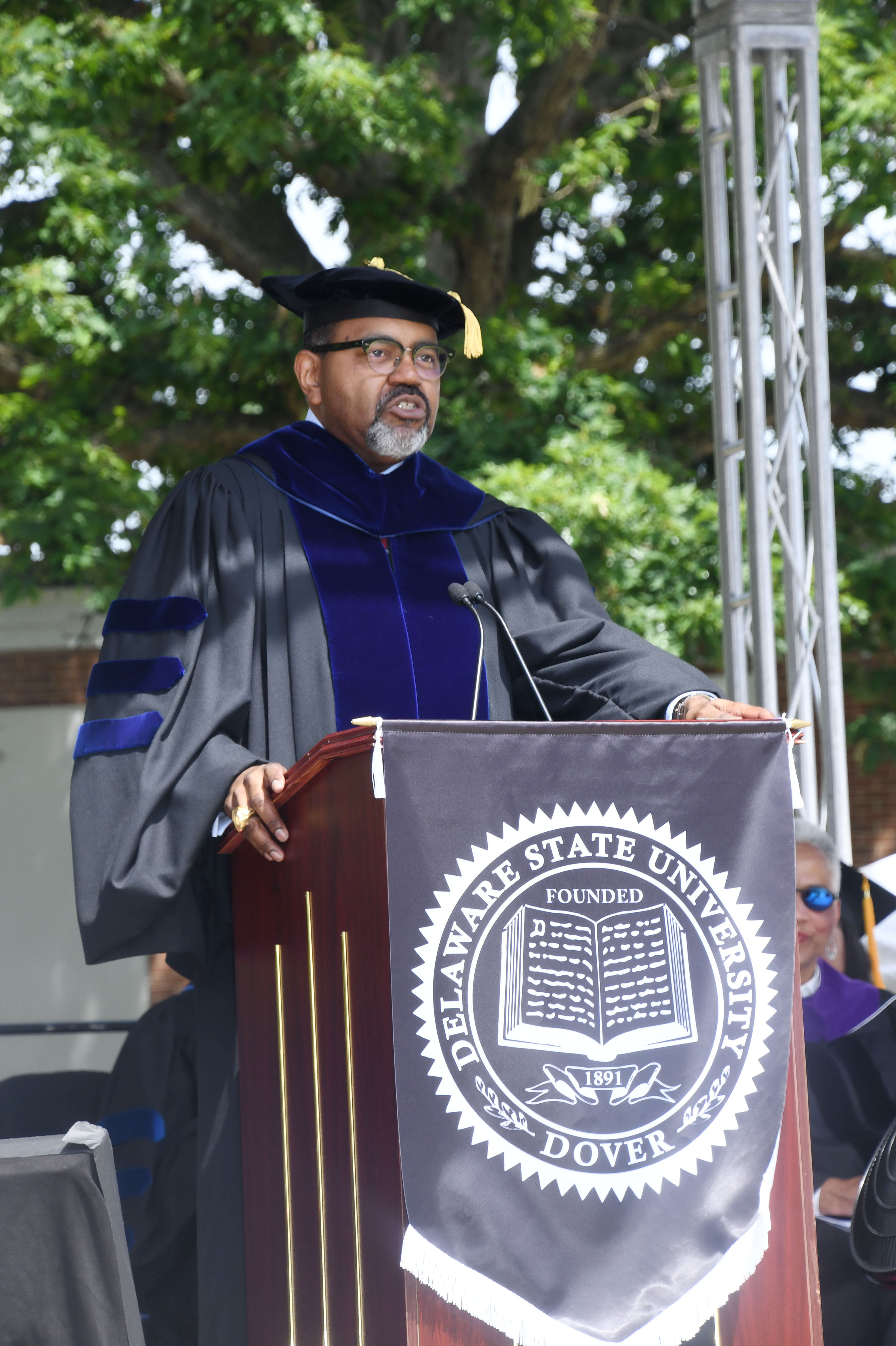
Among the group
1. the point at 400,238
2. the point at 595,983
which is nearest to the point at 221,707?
the point at 595,983

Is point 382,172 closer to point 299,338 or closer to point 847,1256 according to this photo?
point 299,338

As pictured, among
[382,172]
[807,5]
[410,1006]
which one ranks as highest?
[382,172]

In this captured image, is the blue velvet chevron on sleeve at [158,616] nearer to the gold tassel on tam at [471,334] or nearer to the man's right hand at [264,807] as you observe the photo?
the man's right hand at [264,807]

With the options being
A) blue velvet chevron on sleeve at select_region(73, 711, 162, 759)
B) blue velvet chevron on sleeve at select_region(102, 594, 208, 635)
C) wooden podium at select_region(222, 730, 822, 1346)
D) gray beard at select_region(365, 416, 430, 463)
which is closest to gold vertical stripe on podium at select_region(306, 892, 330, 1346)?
wooden podium at select_region(222, 730, 822, 1346)

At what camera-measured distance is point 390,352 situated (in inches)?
91.7

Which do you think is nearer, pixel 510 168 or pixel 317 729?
pixel 317 729

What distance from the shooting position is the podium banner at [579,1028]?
154 centimetres

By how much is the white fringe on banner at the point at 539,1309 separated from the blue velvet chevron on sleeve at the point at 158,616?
39.1 inches

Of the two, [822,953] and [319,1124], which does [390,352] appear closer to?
[319,1124]

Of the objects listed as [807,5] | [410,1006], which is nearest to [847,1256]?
[410,1006]

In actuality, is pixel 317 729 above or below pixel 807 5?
below

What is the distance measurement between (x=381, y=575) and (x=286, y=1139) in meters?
0.93

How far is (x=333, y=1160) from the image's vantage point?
1.72m

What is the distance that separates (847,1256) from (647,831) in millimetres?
1213
